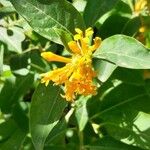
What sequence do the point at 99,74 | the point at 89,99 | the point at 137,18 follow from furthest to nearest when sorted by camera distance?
the point at 89,99
the point at 137,18
the point at 99,74

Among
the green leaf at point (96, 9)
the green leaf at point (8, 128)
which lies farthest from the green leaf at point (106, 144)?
the green leaf at point (96, 9)

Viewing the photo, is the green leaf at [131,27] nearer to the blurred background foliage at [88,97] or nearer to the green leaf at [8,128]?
the blurred background foliage at [88,97]

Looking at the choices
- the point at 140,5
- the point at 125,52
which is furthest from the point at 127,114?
the point at 125,52

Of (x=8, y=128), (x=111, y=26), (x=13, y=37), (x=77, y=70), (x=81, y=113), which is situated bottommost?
(x=8, y=128)

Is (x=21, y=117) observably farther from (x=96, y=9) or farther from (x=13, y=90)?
(x=96, y=9)

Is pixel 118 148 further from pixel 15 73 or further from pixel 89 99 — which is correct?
pixel 15 73

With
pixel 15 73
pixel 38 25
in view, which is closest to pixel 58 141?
pixel 15 73

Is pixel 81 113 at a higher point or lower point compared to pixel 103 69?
lower
